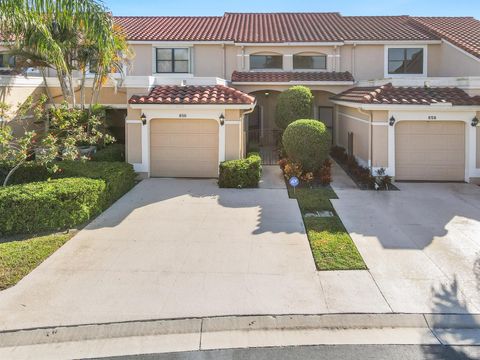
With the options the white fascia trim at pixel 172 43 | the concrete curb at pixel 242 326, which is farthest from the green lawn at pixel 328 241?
the white fascia trim at pixel 172 43

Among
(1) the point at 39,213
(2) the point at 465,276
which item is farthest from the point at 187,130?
(2) the point at 465,276

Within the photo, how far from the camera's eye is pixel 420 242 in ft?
31.2

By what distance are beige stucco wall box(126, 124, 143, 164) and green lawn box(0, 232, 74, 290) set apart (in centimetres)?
636

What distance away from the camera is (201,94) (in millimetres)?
16234

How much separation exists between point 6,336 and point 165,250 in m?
3.57

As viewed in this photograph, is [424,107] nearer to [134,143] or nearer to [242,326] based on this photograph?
[134,143]

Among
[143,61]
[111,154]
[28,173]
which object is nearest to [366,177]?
[111,154]

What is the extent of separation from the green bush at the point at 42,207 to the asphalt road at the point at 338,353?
537cm

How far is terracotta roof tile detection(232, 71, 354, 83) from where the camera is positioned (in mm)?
21953

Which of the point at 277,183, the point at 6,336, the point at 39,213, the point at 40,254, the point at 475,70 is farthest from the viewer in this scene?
the point at 475,70

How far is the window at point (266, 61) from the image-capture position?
23.6 m

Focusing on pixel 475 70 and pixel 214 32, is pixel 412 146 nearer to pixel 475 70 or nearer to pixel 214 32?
pixel 475 70

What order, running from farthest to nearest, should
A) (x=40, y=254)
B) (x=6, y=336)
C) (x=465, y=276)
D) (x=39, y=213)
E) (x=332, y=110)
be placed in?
1. (x=332, y=110)
2. (x=39, y=213)
3. (x=40, y=254)
4. (x=465, y=276)
5. (x=6, y=336)

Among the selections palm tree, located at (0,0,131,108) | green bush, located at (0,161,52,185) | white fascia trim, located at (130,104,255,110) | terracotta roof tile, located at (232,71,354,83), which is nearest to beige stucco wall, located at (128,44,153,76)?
terracotta roof tile, located at (232,71,354,83)
